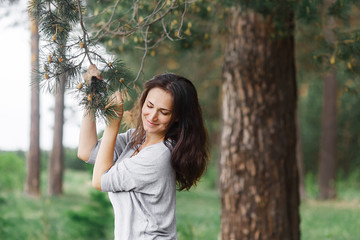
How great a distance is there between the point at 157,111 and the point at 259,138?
1887mm

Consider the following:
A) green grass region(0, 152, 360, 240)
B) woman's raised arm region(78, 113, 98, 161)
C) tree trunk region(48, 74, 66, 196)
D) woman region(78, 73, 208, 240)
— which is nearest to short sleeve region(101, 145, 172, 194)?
woman region(78, 73, 208, 240)

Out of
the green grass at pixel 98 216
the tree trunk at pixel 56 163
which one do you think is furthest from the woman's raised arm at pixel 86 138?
the tree trunk at pixel 56 163

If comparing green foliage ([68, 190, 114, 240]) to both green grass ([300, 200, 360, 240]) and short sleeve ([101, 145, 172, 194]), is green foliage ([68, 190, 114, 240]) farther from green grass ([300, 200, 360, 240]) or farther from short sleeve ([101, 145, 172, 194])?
short sleeve ([101, 145, 172, 194])

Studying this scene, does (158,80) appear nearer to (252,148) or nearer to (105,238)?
(252,148)

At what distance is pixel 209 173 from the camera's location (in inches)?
685

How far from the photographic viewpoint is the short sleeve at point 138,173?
6.58ft

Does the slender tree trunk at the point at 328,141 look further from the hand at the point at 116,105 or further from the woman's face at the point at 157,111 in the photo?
the hand at the point at 116,105

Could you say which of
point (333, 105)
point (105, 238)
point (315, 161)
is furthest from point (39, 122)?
point (315, 161)

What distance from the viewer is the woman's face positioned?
6.93 feet

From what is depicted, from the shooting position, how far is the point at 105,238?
18.5ft

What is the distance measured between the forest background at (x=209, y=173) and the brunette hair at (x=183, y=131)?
26.7 inches

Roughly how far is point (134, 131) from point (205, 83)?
879cm

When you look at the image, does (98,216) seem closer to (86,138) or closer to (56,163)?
(86,138)

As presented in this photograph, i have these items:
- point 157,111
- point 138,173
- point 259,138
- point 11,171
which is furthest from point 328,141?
point 138,173
